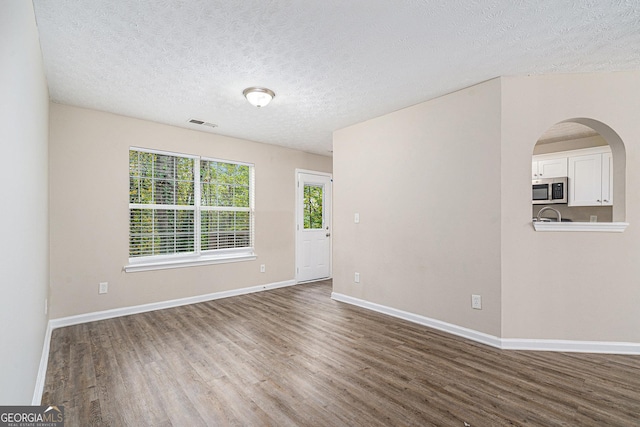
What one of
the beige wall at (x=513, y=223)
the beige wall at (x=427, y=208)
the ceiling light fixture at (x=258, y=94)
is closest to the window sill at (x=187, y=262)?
→ the beige wall at (x=427, y=208)

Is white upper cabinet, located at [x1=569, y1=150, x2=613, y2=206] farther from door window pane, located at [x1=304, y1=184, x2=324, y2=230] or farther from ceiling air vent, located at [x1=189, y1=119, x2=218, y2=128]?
ceiling air vent, located at [x1=189, y1=119, x2=218, y2=128]

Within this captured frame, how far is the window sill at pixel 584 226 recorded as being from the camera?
2.69m

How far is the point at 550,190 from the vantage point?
180 inches

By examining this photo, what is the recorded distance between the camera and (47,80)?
9.52 ft

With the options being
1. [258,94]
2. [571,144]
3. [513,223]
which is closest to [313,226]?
[258,94]

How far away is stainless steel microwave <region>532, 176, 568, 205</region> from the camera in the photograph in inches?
176

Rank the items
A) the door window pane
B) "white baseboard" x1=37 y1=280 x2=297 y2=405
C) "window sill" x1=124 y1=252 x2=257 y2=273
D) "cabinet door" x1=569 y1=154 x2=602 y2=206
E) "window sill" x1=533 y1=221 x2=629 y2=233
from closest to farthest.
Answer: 1. "white baseboard" x1=37 y1=280 x2=297 y2=405
2. "window sill" x1=533 y1=221 x2=629 y2=233
3. "window sill" x1=124 y1=252 x2=257 y2=273
4. "cabinet door" x1=569 y1=154 x2=602 y2=206
5. the door window pane

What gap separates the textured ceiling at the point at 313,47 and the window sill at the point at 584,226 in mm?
1402

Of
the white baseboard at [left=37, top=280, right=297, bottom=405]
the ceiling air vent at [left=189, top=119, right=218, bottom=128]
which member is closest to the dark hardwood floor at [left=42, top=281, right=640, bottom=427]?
the white baseboard at [left=37, top=280, right=297, bottom=405]

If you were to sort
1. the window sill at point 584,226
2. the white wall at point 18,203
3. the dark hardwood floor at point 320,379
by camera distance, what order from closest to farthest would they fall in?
the white wall at point 18,203
the dark hardwood floor at point 320,379
the window sill at point 584,226

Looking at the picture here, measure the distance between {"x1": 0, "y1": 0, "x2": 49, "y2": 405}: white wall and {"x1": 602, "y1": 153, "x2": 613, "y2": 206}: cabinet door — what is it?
594 cm

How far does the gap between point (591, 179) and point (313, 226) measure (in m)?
4.45

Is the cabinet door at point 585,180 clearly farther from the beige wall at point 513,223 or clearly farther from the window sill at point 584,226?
the window sill at point 584,226

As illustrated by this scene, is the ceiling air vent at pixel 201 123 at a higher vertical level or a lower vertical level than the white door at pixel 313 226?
higher
